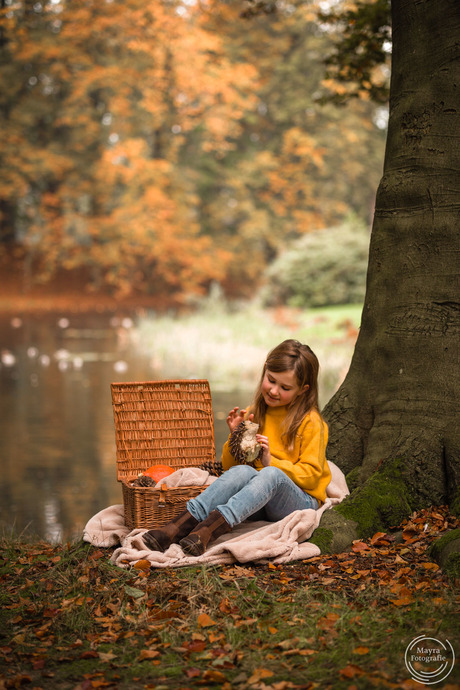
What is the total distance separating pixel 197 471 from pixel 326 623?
1.34m

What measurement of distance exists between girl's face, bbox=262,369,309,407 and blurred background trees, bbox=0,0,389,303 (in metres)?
17.3

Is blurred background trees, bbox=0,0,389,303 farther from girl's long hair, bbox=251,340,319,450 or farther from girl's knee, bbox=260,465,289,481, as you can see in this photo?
girl's knee, bbox=260,465,289,481

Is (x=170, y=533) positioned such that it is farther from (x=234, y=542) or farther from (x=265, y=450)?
(x=265, y=450)

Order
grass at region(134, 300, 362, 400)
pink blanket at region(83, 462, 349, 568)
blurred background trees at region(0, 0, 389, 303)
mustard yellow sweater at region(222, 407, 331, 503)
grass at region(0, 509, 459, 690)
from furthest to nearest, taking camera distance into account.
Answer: blurred background trees at region(0, 0, 389, 303) < grass at region(134, 300, 362, 400) < mustard yellow sweater at region(222, 407, 331, 503) < pink blanket at region(83, 462, 349, 568) < grass at region(0, 509, 459, 690)

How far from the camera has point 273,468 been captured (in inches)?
138

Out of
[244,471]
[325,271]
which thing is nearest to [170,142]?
[325,271]

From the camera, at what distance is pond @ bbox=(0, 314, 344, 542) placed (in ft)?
21.8

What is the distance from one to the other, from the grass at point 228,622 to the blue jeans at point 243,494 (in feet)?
0.83

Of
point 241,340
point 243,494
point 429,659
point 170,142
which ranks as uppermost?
point 170,142

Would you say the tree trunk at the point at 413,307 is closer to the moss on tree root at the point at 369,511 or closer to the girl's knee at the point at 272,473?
the moss on tree root at the point at 369,511

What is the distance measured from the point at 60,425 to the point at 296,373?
6379 mm

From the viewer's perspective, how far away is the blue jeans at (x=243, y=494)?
3.38 m

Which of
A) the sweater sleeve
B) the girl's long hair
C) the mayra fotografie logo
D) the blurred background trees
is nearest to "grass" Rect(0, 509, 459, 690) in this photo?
the mayra fotografie logo

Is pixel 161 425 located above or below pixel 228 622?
above
